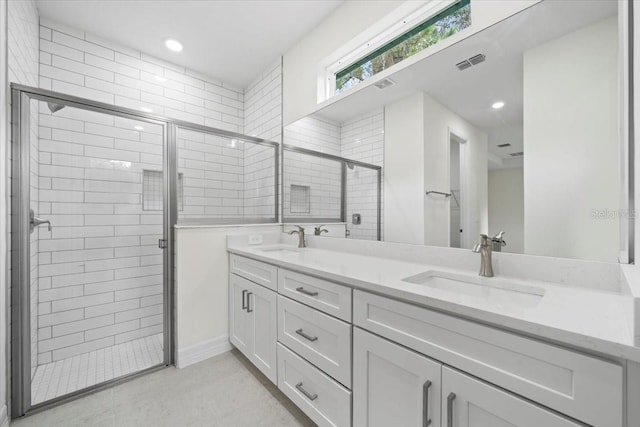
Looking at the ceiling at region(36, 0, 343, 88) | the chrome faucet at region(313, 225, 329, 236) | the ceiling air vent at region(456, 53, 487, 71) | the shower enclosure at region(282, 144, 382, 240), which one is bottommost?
the chrome faucet at region(313, 225, 329, 236)

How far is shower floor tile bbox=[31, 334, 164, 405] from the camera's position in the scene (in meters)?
1.66

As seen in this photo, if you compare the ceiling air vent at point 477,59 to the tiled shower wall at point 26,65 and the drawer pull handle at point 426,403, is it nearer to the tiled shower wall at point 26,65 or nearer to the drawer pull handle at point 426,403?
the drawer pull handle at point 426,403

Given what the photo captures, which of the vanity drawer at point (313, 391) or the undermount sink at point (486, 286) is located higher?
the undermount sink at point (486, 286)

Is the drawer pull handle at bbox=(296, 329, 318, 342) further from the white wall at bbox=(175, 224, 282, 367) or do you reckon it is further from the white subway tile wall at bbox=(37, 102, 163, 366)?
the white subway tile wall at bbox=(37, 102, 163, 366)

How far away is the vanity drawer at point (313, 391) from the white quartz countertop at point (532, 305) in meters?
0.48

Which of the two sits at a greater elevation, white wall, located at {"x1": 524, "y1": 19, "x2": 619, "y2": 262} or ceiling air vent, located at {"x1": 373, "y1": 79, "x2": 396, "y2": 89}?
ceiling air vent, located at {"x1": 373, "y1": 79, "x2": 396, "y2": 89}

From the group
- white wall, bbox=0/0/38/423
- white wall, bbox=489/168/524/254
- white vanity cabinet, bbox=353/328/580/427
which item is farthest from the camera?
white wall, bbox=0/0/38/423

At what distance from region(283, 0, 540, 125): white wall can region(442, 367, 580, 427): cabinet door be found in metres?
1.44

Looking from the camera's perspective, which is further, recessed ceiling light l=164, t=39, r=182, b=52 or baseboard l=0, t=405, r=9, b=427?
recessed ceiling light l=164, t=39, r=182, b=52

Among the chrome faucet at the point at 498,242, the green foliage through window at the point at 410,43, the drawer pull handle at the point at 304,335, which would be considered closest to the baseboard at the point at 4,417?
the drawer pull handle at the point at 304,335

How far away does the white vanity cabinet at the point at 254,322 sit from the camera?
62.1 inches

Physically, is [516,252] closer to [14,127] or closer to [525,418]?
[525,418]

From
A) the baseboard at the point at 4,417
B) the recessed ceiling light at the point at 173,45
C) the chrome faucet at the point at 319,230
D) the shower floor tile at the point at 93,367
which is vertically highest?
the recessed ceiling light at the point at 173,45

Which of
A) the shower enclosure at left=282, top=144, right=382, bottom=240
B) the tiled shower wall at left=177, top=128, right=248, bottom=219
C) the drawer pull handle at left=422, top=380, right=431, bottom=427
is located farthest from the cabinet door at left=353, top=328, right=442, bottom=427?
the tiled shower wall at left=177, top=128, right=248, bottom=219
